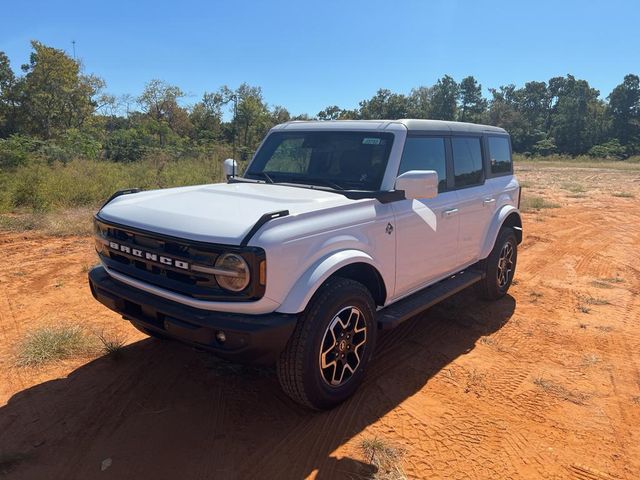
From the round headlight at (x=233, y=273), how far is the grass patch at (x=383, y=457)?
4.05 ft

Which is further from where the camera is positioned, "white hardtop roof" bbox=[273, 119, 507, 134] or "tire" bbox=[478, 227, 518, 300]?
"tire" bbox=[478, 227, 518, 300]

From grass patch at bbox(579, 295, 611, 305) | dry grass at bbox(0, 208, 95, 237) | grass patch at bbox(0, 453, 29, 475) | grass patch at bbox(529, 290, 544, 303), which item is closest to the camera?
grass patch at bbox(0, 453, 29, 475)

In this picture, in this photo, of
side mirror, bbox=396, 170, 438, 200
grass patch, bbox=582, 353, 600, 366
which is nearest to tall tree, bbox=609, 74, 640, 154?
grass patch, bbox=582, 353, 600, 366

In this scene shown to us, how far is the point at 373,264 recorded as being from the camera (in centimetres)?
330

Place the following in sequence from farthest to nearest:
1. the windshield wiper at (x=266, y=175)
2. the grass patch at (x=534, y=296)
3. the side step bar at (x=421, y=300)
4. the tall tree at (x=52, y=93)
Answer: the tall tree at (x=52, y=93)
the grass patch at (x=534, y=296)
the windshield wiper at (x=266, y=175)
the side step bar at (x=421, y=300)

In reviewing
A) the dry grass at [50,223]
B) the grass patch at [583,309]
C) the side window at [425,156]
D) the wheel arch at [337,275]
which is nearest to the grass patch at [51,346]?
the wheel arch at [337,275]

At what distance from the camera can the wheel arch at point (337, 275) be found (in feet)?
9.09

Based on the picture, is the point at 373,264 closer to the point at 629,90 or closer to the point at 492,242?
the point at 492,242

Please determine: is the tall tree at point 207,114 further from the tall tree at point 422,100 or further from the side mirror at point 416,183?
the side mirror at point 416,183

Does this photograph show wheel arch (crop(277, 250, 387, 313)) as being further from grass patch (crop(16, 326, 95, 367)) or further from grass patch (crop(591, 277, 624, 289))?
grass patch (crop(591, 277, 624, 289))

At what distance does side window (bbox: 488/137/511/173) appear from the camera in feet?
17.5

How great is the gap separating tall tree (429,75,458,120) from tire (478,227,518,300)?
61.8 meters

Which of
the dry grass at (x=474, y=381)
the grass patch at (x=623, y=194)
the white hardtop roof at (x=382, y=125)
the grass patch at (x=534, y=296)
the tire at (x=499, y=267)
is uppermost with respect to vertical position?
the white hardtop roof at (x=382, y=125)

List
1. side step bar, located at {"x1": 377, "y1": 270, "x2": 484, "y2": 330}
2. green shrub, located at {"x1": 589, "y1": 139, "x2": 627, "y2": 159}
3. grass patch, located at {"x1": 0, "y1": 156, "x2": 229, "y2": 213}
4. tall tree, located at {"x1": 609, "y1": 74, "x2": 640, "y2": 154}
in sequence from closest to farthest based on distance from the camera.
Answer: side step bar, located at {"x1": 377, "y1": 270, "x2": 484, "y2": 330} → grass patch, located at {"x1": 0, "y1": 156, "x2": 229, "y2": 213} → green shrub, located at {"x1": 589, "y1": 139, "x2": 627, "y2": 159} → tall tree, located at {"x1": 609, "y1": 74, "x2": 640, "y2": 154}
